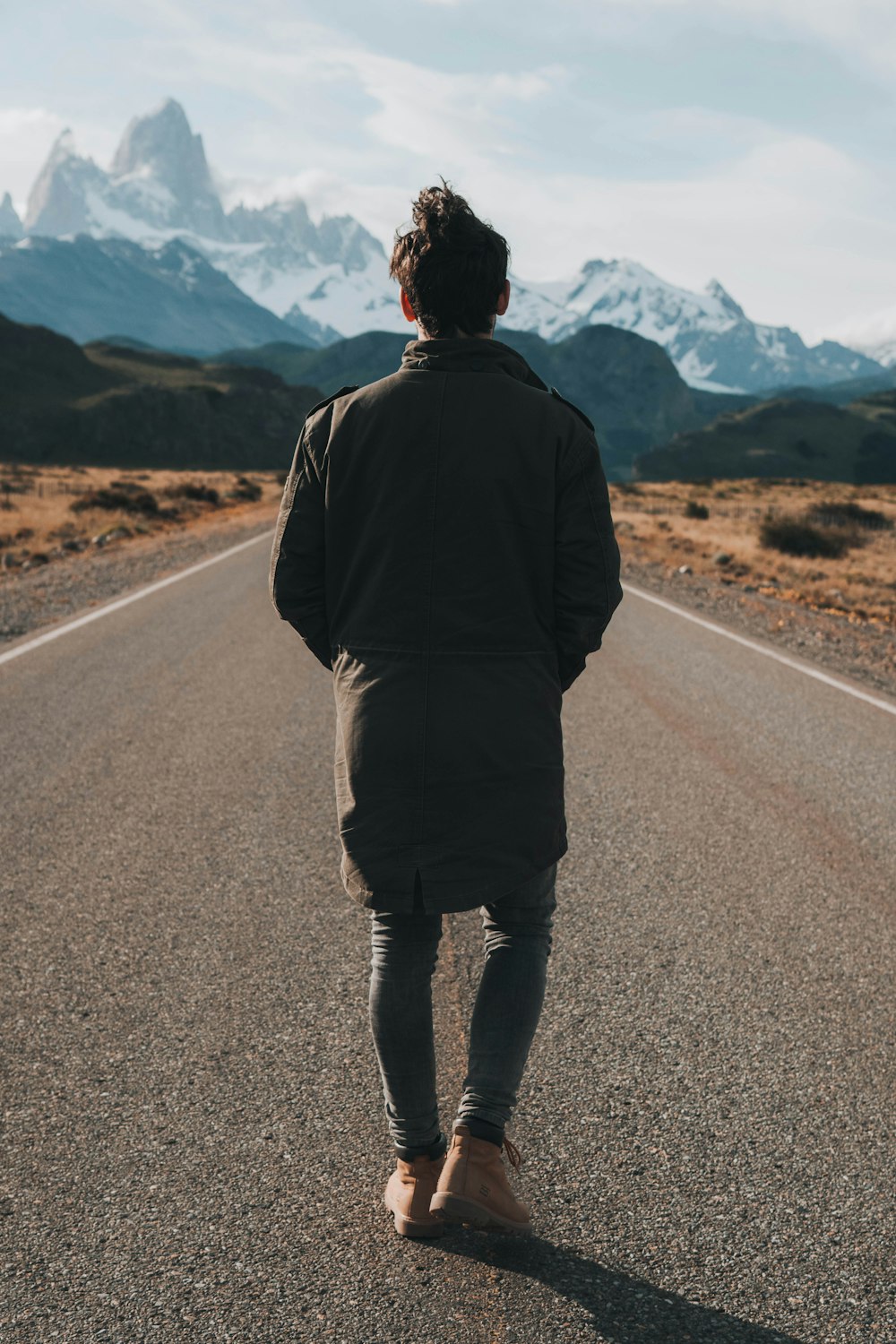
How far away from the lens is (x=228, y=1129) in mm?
2832

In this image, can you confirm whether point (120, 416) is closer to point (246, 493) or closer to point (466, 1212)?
point (246, 493)

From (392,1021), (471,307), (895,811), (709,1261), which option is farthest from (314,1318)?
(895,811)

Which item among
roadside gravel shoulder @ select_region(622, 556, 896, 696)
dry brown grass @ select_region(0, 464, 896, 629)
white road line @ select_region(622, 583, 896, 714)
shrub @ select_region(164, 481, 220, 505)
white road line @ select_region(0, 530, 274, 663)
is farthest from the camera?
shrub @ select_region(164, 481, 220, 505)

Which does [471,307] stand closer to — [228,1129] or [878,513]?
[228,1129]

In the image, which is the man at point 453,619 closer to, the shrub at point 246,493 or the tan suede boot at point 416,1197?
the tan suede boot at point 416,1197

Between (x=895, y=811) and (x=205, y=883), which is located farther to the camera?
(x=895, y=811)

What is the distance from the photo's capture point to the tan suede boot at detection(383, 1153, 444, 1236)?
2420 mm

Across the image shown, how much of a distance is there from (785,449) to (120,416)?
324 feet

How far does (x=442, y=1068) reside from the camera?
312cm

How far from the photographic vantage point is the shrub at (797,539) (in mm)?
24969

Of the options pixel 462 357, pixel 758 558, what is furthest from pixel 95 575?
pixel 462 357

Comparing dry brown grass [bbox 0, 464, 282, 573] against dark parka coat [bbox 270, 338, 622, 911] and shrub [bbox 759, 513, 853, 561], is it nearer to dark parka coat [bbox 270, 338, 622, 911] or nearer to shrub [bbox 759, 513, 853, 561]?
shrub [bbox 759, 513, 853, 561]

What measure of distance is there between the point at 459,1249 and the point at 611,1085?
0.75 meters

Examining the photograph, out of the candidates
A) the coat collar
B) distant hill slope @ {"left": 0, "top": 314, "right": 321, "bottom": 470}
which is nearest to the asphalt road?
the coat collar
